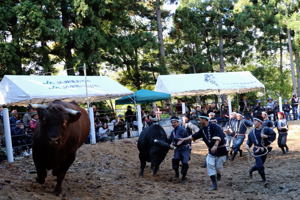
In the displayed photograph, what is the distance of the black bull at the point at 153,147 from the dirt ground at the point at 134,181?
0.41 meters

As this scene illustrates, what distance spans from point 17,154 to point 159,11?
19.9m

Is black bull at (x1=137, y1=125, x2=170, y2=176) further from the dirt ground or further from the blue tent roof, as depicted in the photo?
the blue tent roof

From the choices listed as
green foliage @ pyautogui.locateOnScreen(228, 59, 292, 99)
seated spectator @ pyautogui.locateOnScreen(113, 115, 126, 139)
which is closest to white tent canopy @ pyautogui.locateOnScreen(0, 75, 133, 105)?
seated spectator @ pyautogui.locateOnScreen(113, 115, 126, 139)

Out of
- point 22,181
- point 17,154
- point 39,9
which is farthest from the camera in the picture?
point 39,9

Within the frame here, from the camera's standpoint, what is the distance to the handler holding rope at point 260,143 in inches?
367

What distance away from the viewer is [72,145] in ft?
24.4

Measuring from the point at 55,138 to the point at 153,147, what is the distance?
14.4ft

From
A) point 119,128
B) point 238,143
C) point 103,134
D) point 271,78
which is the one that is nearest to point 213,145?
point 238,143

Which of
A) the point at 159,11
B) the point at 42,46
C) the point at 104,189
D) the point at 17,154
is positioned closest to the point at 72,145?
the point at 104,189

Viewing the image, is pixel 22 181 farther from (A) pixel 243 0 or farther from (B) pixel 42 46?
(A) pixel 243 0

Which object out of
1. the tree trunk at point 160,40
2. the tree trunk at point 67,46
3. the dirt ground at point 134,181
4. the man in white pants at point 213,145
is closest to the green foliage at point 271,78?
the tree trunk at point 160,40

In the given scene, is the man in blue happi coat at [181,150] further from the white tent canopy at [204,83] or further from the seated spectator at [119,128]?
the white tent canopy at [204,83]

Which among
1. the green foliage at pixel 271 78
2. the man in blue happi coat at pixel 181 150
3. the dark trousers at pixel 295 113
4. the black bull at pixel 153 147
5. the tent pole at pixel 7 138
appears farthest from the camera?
the green foliage at pixel 271 78

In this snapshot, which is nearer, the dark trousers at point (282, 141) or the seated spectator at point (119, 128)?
the dark trousers at point (282, 141)
